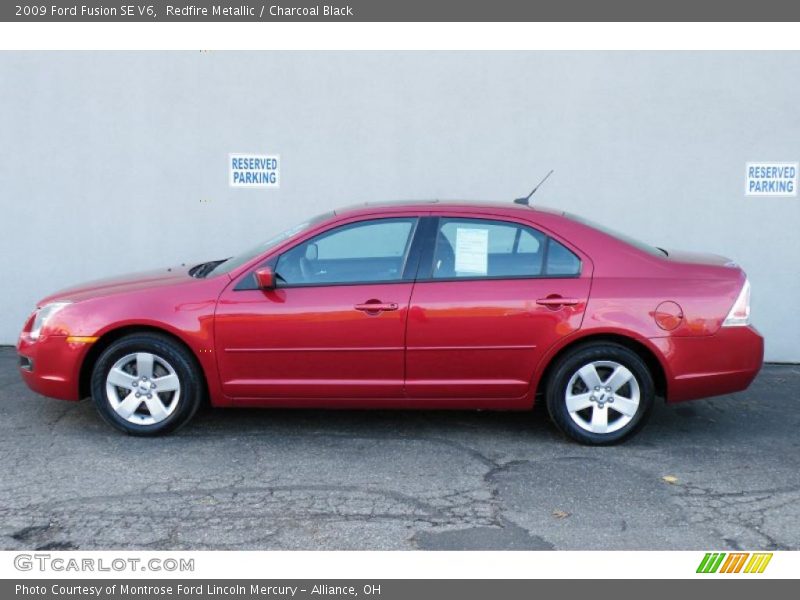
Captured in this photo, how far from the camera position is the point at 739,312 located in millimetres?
5723

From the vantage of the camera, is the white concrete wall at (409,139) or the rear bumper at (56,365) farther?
the white concrete wall at (409,139)

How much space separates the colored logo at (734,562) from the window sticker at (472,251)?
226cm

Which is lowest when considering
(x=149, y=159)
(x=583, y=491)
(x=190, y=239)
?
(x=583, y=491)

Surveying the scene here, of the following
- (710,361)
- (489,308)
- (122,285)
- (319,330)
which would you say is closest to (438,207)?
(489,308)

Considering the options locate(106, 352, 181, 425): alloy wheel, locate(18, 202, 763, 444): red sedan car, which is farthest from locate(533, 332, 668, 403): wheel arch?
locate(106, 352, 181, 425): alloy wheel

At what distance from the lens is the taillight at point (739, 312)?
570 cm

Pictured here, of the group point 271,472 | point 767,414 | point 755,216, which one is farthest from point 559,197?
point 271,472

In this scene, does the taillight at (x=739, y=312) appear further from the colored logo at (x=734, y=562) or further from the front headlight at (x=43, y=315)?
the front headlight at (x=43, y=315)

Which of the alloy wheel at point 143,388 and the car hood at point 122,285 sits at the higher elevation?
→ the car hood at point 122,285

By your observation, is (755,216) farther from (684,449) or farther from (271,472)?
(271,472)

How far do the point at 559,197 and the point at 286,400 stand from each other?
144 inches

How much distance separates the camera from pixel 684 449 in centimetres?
586

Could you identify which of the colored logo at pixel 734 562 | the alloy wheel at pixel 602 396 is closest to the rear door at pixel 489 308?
the alloy wheel at pixel 602 396

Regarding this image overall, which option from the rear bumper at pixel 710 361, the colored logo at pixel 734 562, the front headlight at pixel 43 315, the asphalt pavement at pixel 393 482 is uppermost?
the front headlight at pixel 43 315
